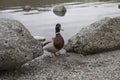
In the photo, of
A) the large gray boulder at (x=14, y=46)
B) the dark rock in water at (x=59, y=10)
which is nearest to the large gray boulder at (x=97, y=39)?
the large gray boulder at (x=14, y=46)

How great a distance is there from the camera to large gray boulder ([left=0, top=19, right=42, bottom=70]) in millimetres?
9320

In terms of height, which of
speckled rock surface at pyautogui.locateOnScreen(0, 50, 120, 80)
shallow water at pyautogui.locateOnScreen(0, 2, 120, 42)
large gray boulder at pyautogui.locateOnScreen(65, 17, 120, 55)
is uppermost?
large gray boulder at pyautogui.locateOnScreen(65, 17, 120, 55)

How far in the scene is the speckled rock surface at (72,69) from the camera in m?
9.45

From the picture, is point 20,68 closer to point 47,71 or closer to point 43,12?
point 47,71

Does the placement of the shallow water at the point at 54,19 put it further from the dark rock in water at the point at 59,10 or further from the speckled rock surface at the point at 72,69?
the speckled rock surface at the point at 72,69

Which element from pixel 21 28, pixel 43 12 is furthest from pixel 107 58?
pixel 43 12

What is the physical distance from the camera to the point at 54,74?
32.1 feet

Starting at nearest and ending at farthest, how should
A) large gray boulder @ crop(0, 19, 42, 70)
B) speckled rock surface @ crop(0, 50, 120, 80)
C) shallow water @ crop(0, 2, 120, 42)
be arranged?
1. large gray boulder @ crop(0, 19, 42, 70)
2. speckled rock surface @ crop(0, 50, 120, 80)
3. shallow water @ crop(0, 2, 120, 42)

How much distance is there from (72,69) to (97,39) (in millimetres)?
2534

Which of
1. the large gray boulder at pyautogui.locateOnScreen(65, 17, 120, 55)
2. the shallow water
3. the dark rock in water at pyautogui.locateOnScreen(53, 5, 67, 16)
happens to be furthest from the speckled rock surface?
the dark rock in water at pyautogui.locateOnScreen(53, 5, 67, 16)

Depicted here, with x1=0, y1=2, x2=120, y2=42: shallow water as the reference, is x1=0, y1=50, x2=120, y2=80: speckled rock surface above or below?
above

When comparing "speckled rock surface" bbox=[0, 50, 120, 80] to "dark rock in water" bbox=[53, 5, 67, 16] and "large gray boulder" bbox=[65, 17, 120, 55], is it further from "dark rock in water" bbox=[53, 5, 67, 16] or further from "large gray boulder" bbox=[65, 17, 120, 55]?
"dark rock in water" bbox=[53, 5, 67, 16]

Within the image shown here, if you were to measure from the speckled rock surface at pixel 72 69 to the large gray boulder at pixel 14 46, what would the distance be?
0.46 meters

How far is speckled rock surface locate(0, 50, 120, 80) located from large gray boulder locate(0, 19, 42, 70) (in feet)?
1.50
